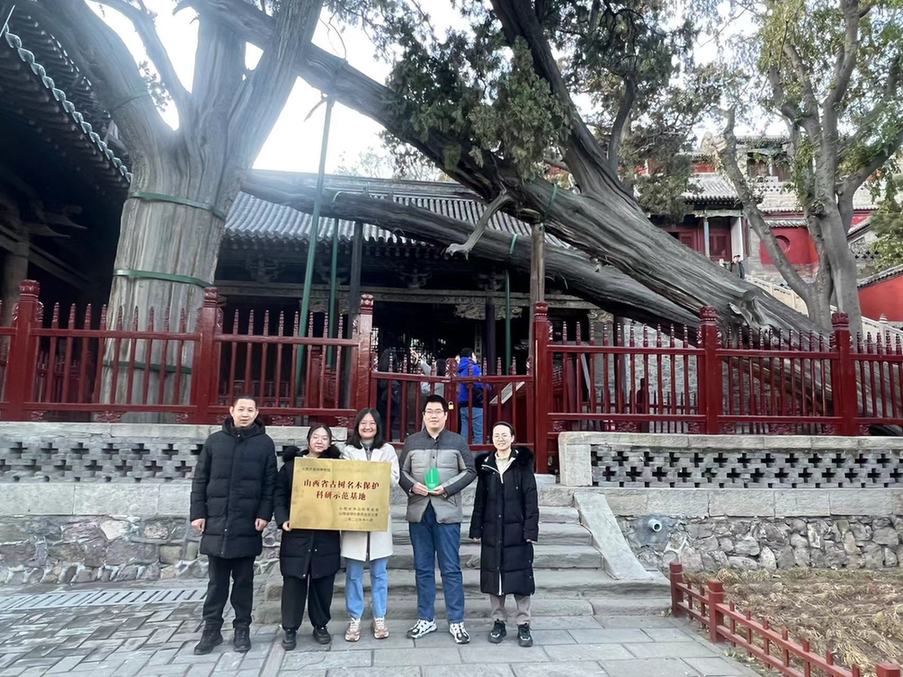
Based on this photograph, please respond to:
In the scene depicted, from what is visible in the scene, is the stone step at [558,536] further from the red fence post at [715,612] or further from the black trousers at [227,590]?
the black trousers at [227,590]

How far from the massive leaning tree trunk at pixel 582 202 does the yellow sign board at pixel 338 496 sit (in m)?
4.74

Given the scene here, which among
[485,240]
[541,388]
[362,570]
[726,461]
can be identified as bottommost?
[362,570]

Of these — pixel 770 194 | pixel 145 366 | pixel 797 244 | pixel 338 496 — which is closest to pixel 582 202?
pixel 145 366

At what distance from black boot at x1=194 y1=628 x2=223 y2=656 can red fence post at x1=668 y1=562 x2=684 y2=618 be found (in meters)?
2.79

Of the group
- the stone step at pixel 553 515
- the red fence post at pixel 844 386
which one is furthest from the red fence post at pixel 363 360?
the red fence post at pixel 844 386

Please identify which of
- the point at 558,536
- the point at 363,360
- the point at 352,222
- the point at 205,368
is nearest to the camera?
the point at 558,536

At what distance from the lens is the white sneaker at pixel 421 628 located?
11.3 feet

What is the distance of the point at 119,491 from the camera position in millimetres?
4641

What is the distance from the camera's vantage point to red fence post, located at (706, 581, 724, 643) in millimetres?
3447

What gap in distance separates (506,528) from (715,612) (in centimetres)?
129

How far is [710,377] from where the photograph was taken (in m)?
5.34

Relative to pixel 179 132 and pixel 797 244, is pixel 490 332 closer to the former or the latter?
pixel 179 132

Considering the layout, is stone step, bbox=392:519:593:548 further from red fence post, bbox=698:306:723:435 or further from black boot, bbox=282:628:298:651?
red fence post, bbox=698:306:723:435

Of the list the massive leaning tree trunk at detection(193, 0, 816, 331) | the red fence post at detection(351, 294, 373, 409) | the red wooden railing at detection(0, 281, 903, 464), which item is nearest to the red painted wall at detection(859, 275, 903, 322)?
the massive leaning tree trunk at detection(193, 0, 816, 331)
